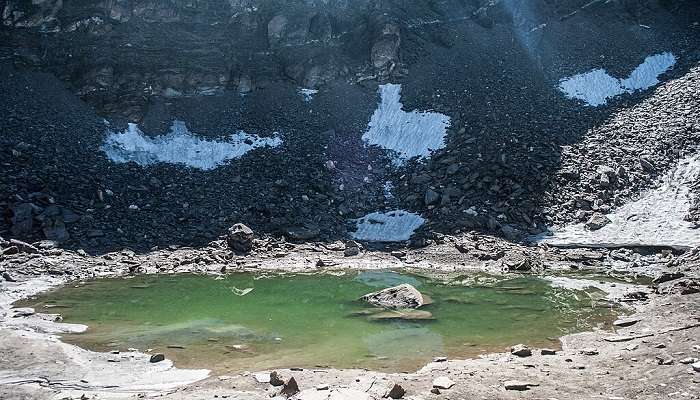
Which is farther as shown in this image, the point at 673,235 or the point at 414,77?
the point at 414,77

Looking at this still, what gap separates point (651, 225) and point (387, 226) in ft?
41.7

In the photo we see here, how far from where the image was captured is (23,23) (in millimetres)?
40344

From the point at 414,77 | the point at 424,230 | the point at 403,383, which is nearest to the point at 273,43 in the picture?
the point at 414,77

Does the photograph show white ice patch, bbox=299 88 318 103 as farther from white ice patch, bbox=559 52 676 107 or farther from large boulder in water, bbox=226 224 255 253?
white ice patch, bbox=559 52 676 107

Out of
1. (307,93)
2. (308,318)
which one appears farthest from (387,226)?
(307,93)

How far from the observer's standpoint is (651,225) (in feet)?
82.3

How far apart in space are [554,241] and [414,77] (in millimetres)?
20352

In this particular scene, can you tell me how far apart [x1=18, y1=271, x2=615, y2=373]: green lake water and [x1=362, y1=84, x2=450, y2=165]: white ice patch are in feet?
46.8

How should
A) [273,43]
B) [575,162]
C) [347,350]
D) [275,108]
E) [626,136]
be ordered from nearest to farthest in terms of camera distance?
1. [347,350]
2. [575,162]
3. [626,136]
4. [275,108]
5. [273,43]

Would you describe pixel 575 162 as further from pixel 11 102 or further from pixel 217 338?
pixel 11 102

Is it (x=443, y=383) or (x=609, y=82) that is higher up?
(x=609, y=82)

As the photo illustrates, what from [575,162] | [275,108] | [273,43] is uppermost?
[273,43]

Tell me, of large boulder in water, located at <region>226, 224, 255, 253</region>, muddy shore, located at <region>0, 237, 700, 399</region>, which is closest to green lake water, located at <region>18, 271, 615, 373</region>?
muddy shore, located at <region>0, 237, 700, 399</region>

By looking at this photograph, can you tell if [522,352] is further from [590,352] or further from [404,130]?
[404,130]
